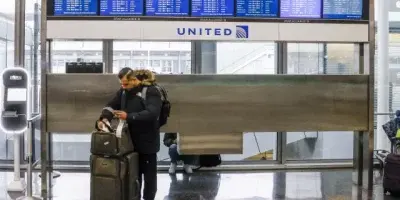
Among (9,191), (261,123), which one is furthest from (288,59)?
(9,191)

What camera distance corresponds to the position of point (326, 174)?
777 centimetres

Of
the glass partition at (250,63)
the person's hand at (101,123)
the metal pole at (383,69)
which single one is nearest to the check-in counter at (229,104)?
the person's hand at (101,123)

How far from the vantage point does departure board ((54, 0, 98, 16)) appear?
607 centimetres

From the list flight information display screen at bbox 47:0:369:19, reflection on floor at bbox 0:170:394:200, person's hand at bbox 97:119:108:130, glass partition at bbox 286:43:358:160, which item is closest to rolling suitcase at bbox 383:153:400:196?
reflection on floor at bbox 0:170:394:200

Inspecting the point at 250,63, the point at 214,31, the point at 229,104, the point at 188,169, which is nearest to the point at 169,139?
the point at 188,169

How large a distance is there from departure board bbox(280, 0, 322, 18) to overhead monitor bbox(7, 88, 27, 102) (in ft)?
10.2

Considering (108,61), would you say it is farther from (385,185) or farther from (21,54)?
(385,185)

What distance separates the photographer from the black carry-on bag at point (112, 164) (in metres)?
4.79

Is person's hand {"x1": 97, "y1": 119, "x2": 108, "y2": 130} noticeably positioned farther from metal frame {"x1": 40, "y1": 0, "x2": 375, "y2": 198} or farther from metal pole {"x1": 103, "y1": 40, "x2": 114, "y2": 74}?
metal pole {"x1": 103, "y1": 40, "x2": 114, "y2": 74}

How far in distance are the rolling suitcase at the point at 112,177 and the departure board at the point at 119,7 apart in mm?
1906

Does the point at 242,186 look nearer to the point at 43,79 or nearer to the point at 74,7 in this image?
the point at 43,79

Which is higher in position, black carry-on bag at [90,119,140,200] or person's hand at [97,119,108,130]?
person's hand at [97,119,108,130]

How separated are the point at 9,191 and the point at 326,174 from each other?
4340 millimetres

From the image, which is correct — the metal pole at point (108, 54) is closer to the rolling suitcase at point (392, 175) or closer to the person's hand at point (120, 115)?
the person's hand at point (120, 115)
